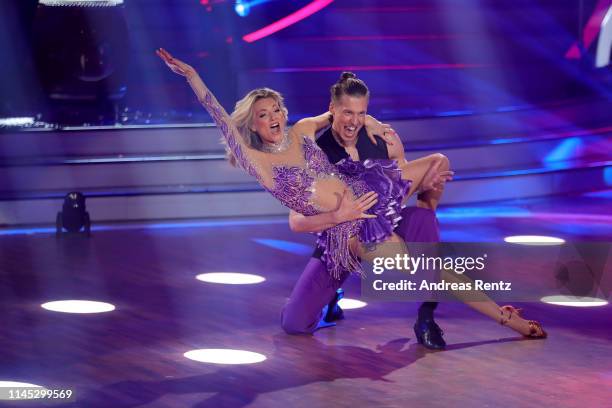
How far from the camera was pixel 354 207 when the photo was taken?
4.04m

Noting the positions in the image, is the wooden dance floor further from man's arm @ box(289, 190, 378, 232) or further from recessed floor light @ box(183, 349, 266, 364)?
man's arm @ box(289, 190, 378, 232)

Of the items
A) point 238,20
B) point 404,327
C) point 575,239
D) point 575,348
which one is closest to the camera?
point 575,348

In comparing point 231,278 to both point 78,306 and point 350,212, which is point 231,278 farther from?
point 350,212

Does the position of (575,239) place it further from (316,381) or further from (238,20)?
(238,20)

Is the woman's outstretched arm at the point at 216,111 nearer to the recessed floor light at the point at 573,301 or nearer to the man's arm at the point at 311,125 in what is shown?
the man's arm at the point at 311,125

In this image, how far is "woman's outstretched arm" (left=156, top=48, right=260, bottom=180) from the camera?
11.7 ft

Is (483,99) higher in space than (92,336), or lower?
higher

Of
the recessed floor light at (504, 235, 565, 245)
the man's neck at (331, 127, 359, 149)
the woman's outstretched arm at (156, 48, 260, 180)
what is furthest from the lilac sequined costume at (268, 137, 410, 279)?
the recessed floor light at (504, 235, 565, 245)

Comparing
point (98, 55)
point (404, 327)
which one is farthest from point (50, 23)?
point (404, 327)

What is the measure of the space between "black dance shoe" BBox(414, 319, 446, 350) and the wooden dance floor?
1.5 inches

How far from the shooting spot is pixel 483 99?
909 cm

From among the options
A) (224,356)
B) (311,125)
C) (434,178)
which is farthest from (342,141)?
(224,356)

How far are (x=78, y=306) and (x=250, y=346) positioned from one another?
0.97 meters

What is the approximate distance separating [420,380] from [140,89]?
564cm
